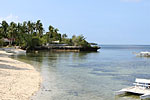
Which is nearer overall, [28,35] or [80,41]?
[28,35]

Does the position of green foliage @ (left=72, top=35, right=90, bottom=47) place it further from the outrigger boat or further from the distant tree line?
the outrigger boat

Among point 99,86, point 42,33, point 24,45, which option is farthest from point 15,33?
point 99,86

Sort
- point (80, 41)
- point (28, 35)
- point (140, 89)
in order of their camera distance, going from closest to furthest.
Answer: point (140, 89), point (28, 35), point (80, 41)

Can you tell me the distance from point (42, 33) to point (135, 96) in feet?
433

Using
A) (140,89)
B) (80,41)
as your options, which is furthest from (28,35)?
(140,89)

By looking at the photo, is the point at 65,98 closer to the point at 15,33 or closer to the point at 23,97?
the point at 23,97

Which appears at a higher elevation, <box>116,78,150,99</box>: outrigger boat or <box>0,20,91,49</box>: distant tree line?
<box>0,20,91,49</box>: distant tree line

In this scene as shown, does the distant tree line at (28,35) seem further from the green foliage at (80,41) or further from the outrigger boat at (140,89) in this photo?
the outrigger boat at (140,89)

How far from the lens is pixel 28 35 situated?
10894 cm

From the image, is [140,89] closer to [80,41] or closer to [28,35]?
[28,35]

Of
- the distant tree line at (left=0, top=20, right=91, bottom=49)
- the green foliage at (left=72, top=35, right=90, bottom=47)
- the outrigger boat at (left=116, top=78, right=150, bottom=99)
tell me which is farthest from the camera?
the green foliage at (left=72, top=35, right=90, bottom=47)

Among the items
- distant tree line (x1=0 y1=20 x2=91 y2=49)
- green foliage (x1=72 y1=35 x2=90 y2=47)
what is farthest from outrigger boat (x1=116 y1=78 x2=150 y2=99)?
green foliage (x1=72 y1=35 x2=90 y2=47)

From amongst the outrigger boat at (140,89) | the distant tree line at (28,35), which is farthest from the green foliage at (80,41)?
the outrigger boat at (140,89)

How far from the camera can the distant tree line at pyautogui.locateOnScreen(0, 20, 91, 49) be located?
4203 inches
